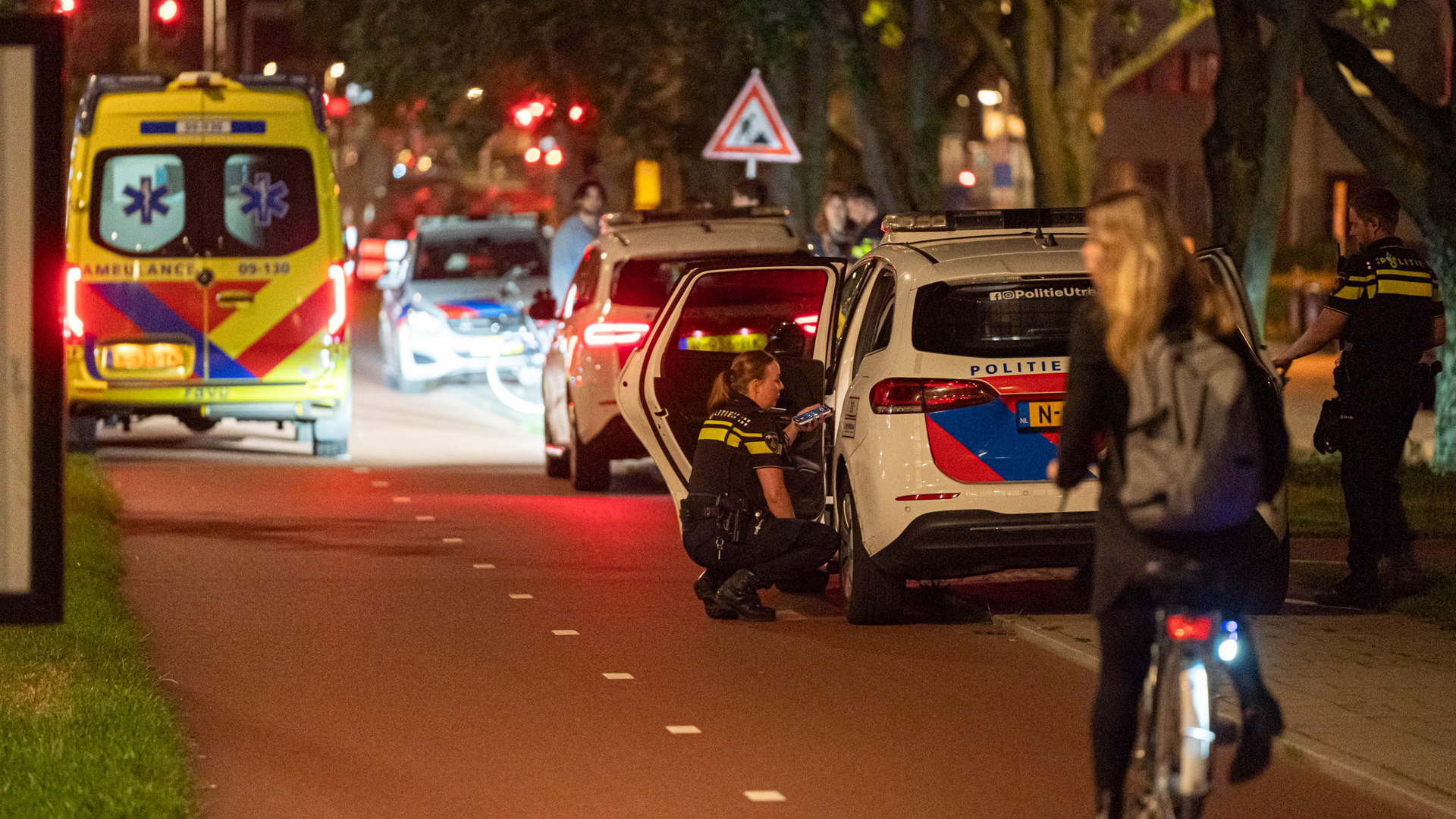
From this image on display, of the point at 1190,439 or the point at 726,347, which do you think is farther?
the point at 726,347

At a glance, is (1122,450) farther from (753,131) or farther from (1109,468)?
(753,131)

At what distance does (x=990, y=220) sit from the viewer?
10227 millimetres

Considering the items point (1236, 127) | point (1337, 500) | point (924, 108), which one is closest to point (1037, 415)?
point (1337, 500)

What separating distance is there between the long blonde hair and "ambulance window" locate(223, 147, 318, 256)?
12.0 m

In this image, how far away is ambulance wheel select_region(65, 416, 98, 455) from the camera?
1717 cm

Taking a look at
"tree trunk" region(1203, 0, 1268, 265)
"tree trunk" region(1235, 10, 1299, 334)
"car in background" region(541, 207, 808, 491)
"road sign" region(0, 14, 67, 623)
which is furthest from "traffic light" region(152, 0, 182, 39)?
"road sign" region(0, 14, 67, 623)

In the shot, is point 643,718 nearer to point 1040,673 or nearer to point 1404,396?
point 1040,673

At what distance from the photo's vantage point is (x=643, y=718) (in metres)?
7.93

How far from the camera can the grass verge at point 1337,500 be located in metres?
12.8

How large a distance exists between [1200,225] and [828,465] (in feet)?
180

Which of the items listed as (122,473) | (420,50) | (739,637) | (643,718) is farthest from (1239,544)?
(420,50)

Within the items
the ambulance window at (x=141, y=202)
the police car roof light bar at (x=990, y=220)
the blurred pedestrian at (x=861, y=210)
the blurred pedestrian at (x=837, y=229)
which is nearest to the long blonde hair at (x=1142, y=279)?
the police car roof light bar at (x=990, y=220)

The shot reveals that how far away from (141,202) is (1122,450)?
12294mm

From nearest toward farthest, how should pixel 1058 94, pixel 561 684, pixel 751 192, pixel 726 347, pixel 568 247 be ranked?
pixel 561 684
pixel 726 347
pixel 751 192
pixel 568 247
pixel 1058 94
